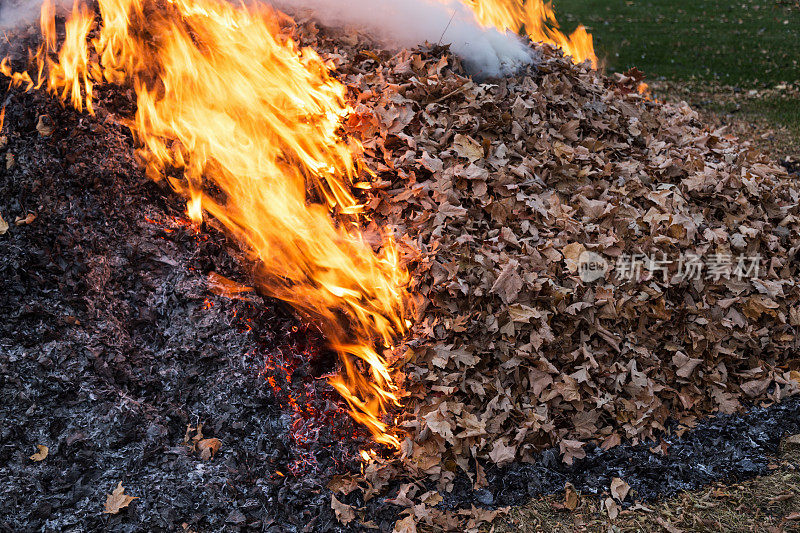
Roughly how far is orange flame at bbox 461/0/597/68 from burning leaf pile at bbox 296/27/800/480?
38.4 inches

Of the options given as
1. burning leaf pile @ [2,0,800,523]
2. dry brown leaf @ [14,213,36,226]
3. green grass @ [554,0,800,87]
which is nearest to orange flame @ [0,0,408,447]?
burning leaf pile @ [2,0,800,523]

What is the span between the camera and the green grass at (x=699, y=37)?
11.6 metres

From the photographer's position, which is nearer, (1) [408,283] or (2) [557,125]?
(1) [408,283]

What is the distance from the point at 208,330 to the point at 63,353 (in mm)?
941

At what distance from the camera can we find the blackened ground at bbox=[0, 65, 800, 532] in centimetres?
366

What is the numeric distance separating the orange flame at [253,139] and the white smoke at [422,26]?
663mm

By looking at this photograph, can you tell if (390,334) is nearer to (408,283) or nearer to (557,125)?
(408,283)

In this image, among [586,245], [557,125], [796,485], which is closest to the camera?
[796,485]

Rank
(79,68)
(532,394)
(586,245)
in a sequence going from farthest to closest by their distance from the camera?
1. (79,68)
2. (586,245)
3. (532,394)

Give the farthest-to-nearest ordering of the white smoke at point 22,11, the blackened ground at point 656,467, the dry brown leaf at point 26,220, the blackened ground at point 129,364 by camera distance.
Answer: the white smoke at point 22,11, the dry brown leaf at point 26,220, the blackened ground at point 656,467, the blackened ground at point 129,364

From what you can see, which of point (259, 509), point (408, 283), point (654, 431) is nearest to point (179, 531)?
point (259, 509)

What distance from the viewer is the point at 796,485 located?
3750 millimetres

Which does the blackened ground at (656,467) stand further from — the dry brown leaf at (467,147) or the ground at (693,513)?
the dry brown leaf at (467,147)

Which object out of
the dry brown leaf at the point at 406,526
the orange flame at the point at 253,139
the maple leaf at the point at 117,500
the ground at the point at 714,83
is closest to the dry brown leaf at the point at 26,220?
the orange flame at the point at 253,139
